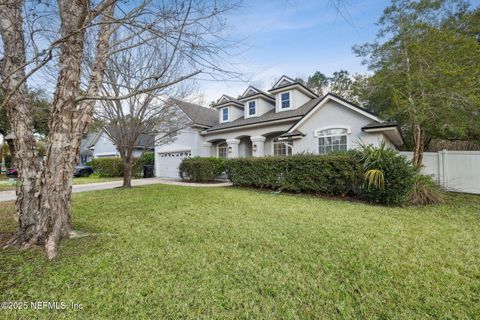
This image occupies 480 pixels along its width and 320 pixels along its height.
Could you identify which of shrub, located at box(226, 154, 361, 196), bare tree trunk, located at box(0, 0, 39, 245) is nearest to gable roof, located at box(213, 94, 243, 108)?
shrub, located at box(226, 154, 361, 196)

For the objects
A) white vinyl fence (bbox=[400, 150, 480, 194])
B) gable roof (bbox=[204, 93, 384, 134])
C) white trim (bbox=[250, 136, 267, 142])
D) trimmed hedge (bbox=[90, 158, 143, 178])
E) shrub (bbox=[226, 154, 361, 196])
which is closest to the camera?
shrub (bbox=[226, 154, 361, 196])

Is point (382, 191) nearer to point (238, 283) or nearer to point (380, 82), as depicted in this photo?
point (380, 82)

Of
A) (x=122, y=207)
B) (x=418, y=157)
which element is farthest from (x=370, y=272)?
(x=418, y=157)

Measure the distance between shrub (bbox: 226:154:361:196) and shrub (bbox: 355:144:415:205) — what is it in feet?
1.64

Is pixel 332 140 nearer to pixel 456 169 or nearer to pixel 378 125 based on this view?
pixel 378 125

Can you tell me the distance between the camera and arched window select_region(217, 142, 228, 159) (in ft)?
61.4

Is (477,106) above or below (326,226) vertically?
above

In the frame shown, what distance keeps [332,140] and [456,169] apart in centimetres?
537

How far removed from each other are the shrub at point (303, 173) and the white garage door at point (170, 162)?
8963 millimetres

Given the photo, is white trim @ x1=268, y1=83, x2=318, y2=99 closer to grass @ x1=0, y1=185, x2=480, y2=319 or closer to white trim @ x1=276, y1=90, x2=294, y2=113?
white trim @ x1=276, y1=90, x2=294, y2=113

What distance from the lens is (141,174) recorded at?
21.2m

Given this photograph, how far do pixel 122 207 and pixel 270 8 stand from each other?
22.4ft

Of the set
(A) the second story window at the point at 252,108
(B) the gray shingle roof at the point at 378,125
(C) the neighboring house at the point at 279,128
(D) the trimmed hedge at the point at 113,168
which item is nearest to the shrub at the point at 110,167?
(D) the trimmed hedge at the point at 113,168

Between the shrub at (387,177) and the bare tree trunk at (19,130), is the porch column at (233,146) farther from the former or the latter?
the bare tree trunk at (19,130)
